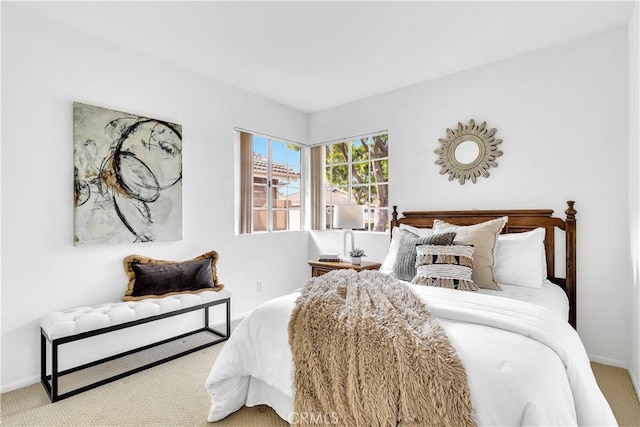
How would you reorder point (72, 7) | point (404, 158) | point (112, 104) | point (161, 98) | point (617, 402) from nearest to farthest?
point (617, 402)
point (72, 7)
point (112, 104)
point (161, 98)
point (404, 158)

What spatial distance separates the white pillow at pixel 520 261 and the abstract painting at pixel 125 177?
273 cm

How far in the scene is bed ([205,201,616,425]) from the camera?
44.4 inches

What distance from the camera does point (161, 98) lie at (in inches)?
118


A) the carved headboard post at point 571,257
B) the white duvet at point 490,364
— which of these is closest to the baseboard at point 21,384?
the white duvet at point 490,364

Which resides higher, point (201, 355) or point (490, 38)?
point (490, 38)

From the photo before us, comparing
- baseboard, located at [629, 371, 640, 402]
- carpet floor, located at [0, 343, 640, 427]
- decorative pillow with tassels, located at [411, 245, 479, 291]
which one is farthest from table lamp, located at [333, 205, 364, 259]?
baseboard, located at [629, 371, 640, 402]

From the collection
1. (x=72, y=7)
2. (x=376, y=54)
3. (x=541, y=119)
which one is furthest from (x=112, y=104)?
(x=541, y=119)

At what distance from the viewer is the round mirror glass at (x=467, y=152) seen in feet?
10.4

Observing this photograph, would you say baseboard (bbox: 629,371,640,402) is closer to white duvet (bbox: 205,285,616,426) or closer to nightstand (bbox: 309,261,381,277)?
white duvet (bbox: 205,285,616,426)

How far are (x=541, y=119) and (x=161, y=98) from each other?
3.33 metres

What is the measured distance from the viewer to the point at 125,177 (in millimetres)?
2730

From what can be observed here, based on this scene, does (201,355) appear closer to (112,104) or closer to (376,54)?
(112,104)

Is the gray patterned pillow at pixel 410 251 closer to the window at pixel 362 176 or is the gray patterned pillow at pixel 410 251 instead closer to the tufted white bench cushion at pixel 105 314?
the window at pixel 362 176

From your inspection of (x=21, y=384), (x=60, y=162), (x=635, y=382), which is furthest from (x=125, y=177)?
(x=635, y=382)
